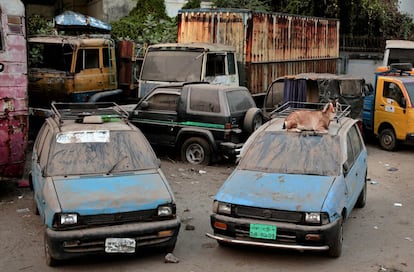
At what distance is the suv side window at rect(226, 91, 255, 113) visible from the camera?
11188mm

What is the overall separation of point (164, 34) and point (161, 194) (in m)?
13.8

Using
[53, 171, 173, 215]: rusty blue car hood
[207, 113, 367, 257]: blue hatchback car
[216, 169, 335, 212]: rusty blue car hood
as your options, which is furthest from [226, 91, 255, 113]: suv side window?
[53, 171, 173, 215]: rusty blue car hood

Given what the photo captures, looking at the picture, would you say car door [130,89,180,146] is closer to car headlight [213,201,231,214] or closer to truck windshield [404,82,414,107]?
car headlight [213,201,231,214]

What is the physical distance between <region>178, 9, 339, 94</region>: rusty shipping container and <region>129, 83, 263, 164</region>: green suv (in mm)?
3812

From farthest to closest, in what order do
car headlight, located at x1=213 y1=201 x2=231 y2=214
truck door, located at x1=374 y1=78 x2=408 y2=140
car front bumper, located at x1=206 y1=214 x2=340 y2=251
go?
truck door, located at x1=374 y1=78 x2=408 y2=140 → car headlight, located at x1=213 y1=201 x2=231 y2=214 → car front bumper, located at x1=206 y1=214 x2=340 y2=251

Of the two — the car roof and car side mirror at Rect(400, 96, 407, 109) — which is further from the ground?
the car roof

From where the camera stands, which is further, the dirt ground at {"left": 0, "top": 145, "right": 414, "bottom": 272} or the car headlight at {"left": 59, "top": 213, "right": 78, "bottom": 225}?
the dirt ground at {"left": 0, "top": 145, "right": 414, "bottom": 272}

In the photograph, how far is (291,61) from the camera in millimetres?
17734

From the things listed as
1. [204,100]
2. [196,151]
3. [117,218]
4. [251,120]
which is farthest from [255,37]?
[117,218]

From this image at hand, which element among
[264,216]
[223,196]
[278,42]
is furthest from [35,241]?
[278,42]

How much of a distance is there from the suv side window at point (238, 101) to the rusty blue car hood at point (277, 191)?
4355mm

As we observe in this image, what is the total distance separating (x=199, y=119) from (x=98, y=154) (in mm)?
4579

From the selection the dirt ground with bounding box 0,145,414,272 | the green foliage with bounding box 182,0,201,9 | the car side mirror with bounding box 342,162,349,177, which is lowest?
the dirt ground with bounding box 0,145,414,272

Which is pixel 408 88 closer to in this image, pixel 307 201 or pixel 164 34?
pixel 307 201
